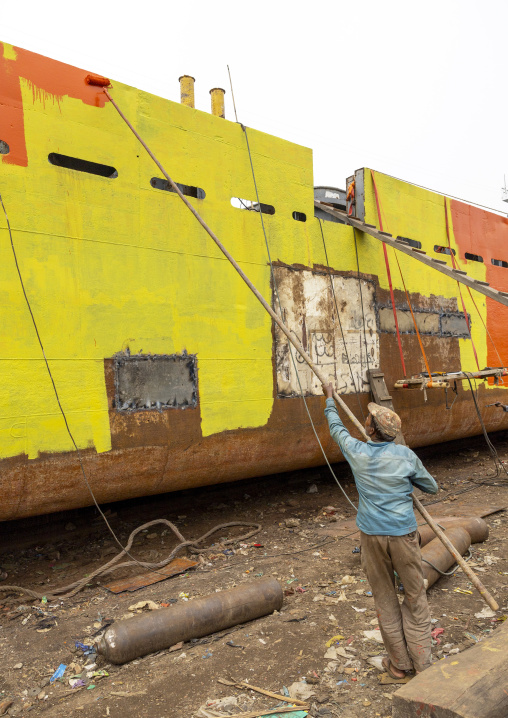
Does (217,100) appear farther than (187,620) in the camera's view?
Yes

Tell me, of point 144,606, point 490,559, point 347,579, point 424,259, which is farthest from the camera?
point 424,259

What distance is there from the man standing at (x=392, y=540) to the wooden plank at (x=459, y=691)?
19.7 inches

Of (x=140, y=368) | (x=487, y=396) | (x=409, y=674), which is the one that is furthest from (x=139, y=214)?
(x=487, y=396)

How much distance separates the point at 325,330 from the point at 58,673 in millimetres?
5420

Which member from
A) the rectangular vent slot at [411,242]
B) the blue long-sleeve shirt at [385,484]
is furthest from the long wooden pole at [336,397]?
the rectangular vent slot at [411,242]

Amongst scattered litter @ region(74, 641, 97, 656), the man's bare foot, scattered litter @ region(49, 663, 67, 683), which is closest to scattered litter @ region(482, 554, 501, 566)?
the man's bare foot

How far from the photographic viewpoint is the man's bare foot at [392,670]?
315cm

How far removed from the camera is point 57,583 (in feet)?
17.2

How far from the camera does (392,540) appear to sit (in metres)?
3.10

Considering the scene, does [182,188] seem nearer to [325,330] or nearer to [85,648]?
[325,330]

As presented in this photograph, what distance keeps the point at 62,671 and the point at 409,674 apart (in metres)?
2.31

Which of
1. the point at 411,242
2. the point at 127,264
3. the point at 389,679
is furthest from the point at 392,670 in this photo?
the point at 411,242

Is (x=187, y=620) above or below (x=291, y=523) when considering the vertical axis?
above

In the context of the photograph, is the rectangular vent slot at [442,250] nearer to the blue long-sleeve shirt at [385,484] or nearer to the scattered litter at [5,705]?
the blue long-sleeve shirt at [385,484]
